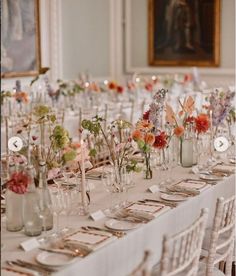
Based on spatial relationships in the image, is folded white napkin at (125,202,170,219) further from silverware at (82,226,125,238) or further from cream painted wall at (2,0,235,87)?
cream painted wall at (2,0,235,87)

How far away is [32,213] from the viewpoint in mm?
2625

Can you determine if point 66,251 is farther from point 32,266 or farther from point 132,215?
point 132,215

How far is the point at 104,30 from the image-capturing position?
990cm

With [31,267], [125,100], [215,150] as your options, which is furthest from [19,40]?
[31,267]

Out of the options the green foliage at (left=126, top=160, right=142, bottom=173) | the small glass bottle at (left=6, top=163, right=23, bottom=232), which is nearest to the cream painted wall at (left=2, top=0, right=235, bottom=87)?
the green foliage at (left=126, top=160, right=142, bottom=173)

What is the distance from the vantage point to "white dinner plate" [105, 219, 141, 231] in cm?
274

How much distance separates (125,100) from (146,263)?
6087mm

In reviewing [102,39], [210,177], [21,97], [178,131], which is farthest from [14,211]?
[102,39]

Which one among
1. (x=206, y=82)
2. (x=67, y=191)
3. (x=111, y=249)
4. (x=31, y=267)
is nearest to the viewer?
(x=31, y=267)

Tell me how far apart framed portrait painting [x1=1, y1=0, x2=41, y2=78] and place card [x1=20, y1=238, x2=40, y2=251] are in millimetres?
5549

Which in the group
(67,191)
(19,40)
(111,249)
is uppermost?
(19,40)

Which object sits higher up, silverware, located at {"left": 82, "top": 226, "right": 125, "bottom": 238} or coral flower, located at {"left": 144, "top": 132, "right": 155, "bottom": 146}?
coral flower, located at {"left": 144, "top": 132, "right": 155, "bottom": 146}

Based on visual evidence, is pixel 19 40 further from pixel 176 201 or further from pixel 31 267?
pixel 31 267

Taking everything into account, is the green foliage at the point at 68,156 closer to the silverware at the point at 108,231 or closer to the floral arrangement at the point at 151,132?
the silverware at the point at 108,231
